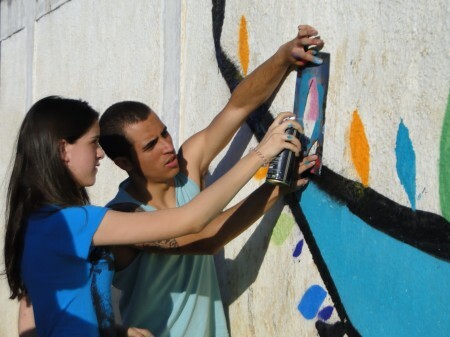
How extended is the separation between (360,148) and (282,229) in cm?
57

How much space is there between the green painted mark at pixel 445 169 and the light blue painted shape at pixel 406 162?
4.3 inches

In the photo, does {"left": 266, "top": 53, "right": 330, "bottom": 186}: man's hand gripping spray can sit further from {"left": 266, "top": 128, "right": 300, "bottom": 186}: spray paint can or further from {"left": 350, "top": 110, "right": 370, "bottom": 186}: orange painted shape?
{"left": 350, "top": 110, "right": 370, "bottom": 186}: orange painted shape

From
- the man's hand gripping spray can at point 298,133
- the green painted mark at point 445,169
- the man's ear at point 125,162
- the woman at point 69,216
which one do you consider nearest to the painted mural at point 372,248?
the green painted mark at point 445,169

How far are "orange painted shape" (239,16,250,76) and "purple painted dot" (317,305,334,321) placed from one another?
3.41 feet

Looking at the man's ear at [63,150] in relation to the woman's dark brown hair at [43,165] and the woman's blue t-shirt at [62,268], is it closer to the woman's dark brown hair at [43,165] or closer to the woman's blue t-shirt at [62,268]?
the woman's dark brown hair at [43,165]

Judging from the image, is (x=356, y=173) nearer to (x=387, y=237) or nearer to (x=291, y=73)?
(x=387, y=237)

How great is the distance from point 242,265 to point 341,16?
114cm

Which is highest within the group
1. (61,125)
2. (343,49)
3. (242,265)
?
(343,49)

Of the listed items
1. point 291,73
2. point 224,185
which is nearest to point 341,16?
point 291,73

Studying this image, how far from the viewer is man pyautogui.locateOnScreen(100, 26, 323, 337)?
9.17ft

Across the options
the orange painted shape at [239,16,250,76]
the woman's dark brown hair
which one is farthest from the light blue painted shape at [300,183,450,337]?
the woman's dark brown hair

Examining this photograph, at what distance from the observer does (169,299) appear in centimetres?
288

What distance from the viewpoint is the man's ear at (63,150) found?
2.51m

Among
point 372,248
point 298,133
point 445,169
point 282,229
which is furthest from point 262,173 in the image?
point 445,169
